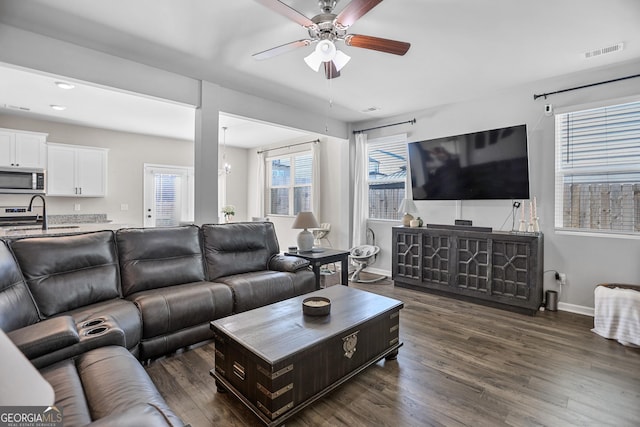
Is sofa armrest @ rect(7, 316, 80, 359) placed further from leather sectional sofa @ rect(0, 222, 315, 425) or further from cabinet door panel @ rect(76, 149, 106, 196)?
cabinet door panel @ rect(76, 149, 106, 196)

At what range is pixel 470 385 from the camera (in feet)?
6.96

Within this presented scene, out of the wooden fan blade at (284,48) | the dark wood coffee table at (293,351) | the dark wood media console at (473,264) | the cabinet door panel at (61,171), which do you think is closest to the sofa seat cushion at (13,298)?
the dark wood coffee table at (293,351)

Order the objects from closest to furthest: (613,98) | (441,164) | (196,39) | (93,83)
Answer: (196,39)
(93,83)
(613,98)
(441,164)

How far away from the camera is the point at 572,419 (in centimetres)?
179

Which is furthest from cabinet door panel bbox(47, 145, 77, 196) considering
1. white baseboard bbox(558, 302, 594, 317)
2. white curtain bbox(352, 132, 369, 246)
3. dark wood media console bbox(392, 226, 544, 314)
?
white baseboard bbox(558, 302, 594, 317)

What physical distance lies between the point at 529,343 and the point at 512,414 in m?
1.21

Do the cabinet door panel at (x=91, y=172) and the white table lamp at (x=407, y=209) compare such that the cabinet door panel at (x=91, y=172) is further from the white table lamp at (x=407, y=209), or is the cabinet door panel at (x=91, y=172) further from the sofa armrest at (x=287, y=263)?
the white table lamp at (x=407, y=209)

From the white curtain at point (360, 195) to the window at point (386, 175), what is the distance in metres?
0.12

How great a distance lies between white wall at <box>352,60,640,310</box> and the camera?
328 cm

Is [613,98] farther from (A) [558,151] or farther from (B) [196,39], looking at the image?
(B) [196,39]

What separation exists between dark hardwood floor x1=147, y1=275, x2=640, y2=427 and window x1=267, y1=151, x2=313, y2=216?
424 cm

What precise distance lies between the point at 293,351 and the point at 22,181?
230 inches

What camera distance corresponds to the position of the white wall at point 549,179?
328cm

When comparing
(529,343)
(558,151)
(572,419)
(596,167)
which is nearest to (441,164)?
(558,151)
